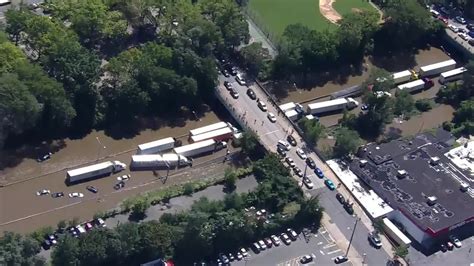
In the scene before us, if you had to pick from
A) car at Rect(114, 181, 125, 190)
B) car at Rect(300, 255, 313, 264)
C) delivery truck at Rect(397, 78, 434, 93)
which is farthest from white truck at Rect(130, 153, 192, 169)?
delivery truck at Rect(397, 78, 434, 93)

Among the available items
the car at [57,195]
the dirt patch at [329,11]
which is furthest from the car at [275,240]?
the dirt patch at [329,11]

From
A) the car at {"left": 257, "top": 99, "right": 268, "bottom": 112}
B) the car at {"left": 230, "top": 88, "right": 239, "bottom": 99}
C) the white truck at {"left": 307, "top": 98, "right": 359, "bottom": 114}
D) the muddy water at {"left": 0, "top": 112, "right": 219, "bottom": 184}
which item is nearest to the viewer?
the muddy water at {"left": 0, "top": 112, "right": 219, "bottom": 184}

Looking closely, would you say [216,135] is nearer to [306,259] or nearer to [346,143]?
[346,143]

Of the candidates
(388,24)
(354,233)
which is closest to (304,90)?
(388,24)

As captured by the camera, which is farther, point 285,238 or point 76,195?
point 76,195

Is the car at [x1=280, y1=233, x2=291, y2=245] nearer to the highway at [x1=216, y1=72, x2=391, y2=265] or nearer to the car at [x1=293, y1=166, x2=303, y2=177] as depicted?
the highway at [x1=216, y1=72, x2=391, y2=265]

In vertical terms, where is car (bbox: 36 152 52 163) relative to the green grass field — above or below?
above

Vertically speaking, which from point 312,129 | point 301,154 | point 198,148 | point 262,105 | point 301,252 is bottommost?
point 301,252

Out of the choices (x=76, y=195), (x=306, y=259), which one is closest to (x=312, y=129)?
(x=306, y=259)
